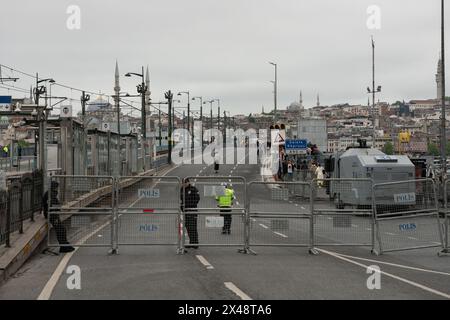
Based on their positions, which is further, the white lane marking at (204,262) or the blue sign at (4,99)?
the blue sign at (4,99)

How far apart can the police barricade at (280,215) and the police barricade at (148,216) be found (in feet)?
6.08

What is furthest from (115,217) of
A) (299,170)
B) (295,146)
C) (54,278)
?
(299,170)

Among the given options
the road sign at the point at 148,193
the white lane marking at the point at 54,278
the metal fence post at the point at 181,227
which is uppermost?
the road sign at the point at 148,193

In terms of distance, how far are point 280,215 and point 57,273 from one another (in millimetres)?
6090

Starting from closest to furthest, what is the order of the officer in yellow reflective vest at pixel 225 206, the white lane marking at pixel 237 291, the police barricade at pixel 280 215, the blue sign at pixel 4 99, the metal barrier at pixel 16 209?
the white lane marking at pixel 237 291
the metal barrier at pixel 16 209
the officer in yellow reflective vest at pixel 225 206
the police barricade at pixel 280 215
the blue sign at pixel 4 99

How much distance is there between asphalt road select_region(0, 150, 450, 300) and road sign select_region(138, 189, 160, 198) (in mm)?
82

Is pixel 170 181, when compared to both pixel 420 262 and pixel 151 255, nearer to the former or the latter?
pixel 151 255

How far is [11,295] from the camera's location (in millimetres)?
10078

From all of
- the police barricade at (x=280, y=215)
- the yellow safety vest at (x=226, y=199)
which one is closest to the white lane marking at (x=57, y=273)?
the yellow safety vest at (x=226, y=199)

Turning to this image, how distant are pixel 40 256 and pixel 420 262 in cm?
864

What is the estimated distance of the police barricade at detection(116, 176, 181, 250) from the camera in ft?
50.2

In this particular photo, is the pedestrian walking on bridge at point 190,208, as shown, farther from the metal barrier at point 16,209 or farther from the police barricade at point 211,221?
the metal barrier at point 16,209

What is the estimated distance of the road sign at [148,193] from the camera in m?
15.3
